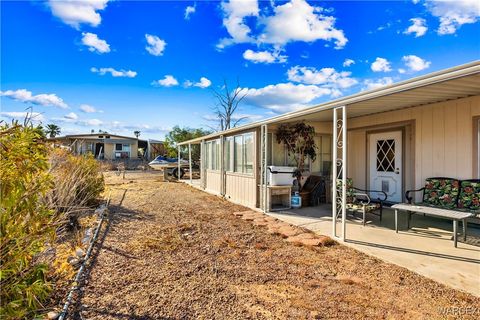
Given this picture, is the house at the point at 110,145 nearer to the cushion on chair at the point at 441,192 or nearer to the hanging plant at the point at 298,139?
the hanging plant at the point at 298,139

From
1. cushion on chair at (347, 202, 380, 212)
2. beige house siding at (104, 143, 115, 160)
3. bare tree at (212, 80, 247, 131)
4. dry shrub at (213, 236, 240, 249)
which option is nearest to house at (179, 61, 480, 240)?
cushion on chair at (347, 202, 380, 212)

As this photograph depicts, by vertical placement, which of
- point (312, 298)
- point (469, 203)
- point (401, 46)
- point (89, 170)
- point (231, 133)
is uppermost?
point (401, 46)

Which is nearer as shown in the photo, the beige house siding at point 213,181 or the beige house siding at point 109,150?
the beige house siding at point 213,181

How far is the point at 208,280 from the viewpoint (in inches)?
119

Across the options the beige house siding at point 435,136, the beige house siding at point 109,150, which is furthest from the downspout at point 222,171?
the beige house siding at point 109,150

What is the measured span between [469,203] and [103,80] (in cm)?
1556

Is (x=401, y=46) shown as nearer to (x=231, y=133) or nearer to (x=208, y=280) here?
(x=231, y=133)

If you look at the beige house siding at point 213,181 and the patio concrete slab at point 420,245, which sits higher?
the beige house siding at point 213,181

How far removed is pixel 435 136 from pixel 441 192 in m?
1.28

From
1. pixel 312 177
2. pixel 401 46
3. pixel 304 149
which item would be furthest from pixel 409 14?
pixel 312 177

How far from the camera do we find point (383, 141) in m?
7.29

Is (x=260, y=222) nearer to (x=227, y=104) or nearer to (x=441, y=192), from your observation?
(x=441, y=192)

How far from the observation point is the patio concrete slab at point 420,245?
10.2 feet

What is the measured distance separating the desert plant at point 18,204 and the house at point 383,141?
3.92 metres
